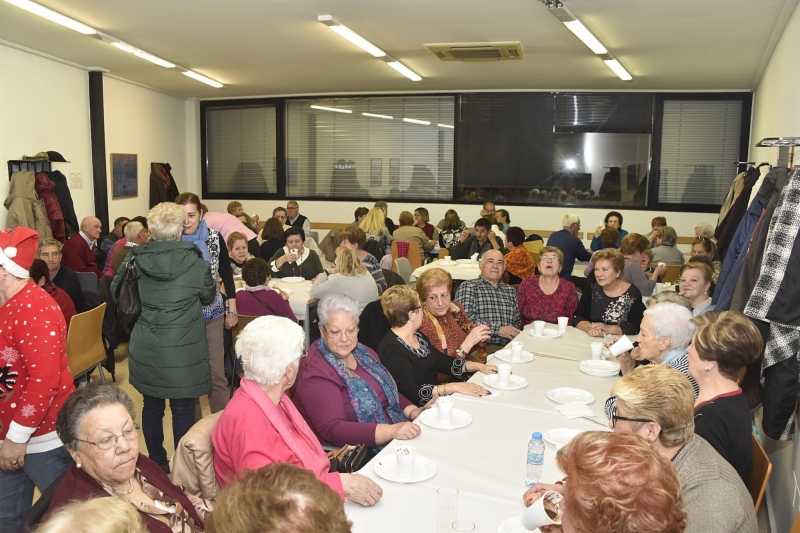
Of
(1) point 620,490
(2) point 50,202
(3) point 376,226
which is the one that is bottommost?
(1) point 620,490

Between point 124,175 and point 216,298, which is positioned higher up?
point 124,175

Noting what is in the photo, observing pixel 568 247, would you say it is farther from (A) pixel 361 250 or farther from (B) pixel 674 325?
(B) pixel 674 325

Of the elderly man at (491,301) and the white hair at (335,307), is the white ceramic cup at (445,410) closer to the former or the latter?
the white hair at (335,307)

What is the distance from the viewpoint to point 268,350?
8.00 ft

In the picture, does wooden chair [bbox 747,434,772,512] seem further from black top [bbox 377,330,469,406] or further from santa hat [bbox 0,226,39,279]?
santa hat [bbox 0,226,39,279]

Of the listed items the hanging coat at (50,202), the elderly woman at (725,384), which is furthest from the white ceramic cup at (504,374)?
the hanging coat at (50,202)

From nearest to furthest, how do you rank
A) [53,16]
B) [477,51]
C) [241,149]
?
1. [53,16]
2. [477,51]
3. [241,149]

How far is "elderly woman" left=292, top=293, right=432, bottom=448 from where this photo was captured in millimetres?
2893

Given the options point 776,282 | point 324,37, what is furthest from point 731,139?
point 776,282

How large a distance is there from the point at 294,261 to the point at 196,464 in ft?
15.4

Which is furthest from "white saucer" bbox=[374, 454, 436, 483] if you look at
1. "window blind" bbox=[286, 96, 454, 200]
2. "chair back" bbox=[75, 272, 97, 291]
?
"window blind" bbox=[286, 96, 454, 200]

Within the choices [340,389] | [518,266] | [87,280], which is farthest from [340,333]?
[518,266]

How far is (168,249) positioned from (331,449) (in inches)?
59.9

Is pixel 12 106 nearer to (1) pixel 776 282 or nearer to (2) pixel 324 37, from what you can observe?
(2) pixel 324 37
